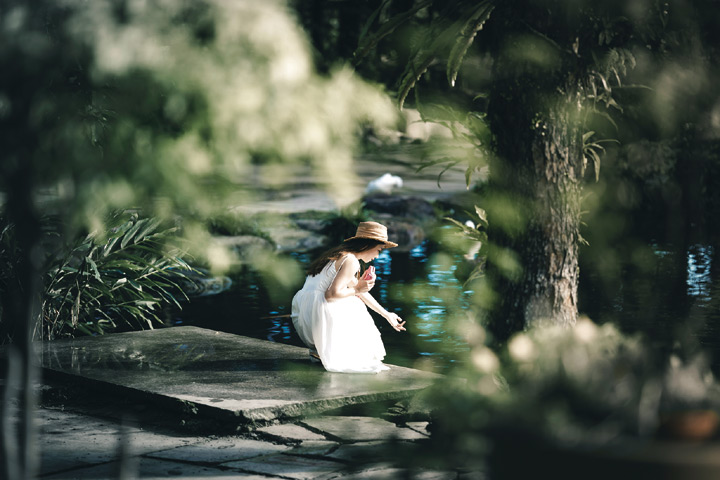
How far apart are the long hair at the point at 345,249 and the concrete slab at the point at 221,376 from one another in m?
0.67

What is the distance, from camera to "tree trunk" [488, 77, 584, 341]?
6137 mm

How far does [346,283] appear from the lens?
6.95 m

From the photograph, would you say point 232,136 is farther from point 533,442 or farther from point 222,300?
point 222,300

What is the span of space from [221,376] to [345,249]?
1.31 meters

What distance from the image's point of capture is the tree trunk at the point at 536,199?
242 inches

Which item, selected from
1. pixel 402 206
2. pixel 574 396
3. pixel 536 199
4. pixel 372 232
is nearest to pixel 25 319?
pixel 574 396

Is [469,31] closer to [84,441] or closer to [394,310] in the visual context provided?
[84,441]

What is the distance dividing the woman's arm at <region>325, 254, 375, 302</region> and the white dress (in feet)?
0.18

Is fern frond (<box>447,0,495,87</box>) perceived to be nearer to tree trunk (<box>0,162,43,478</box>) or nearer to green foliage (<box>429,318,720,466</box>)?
green foliage (<box>429,318,720,466</box>)

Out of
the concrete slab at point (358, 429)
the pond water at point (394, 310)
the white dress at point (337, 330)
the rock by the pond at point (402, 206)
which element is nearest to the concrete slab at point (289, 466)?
the concrete slab at point (358, 429)

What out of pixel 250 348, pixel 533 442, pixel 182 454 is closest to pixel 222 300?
pixel 250 348

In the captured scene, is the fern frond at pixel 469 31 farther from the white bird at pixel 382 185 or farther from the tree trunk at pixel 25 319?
the white bird at pixel 382 185

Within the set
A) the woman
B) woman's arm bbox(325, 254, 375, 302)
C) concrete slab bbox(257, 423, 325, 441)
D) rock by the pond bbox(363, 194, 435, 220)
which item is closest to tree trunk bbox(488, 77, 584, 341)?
the woman

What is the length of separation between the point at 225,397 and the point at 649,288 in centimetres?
878
